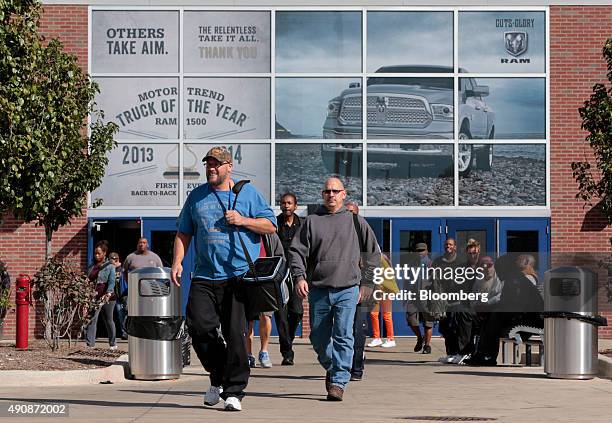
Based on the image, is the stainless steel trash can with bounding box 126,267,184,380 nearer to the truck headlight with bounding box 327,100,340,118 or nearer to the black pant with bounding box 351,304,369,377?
the black pant with bounding box 351,304,369,377

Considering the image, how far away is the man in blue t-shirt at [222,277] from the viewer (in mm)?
10188

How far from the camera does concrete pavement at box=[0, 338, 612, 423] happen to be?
33.2ft

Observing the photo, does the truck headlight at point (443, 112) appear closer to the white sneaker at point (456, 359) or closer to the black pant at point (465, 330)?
the black pant at point (465, 330)

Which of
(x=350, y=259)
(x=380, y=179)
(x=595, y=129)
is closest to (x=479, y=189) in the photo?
(x=380, y=179)

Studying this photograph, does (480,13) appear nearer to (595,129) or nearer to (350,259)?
(595,129)

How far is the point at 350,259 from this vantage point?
11.4 m

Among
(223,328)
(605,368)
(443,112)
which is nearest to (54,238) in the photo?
(443,112)

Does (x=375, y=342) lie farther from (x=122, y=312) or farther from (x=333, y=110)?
(x=333, y=110)

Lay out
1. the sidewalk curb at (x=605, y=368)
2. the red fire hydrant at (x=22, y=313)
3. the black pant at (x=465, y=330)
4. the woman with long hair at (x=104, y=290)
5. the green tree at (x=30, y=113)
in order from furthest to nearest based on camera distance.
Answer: the woman with long hair at (x=104, y=290), the red fire hydrant at (x=22, y=313), the black pant at (x=465, y=330), the green tree at (x=30, y=113), the sidewalk curb at (x=605, y=368)

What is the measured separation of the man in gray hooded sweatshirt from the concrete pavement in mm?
375

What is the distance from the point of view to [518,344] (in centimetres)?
1642

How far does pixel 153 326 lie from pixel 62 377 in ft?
3.44

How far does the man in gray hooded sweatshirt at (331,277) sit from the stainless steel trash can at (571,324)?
359 centimetres

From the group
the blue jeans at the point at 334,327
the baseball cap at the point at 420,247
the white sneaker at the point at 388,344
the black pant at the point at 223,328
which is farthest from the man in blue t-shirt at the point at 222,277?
the baseball cap at the point at 420,247
